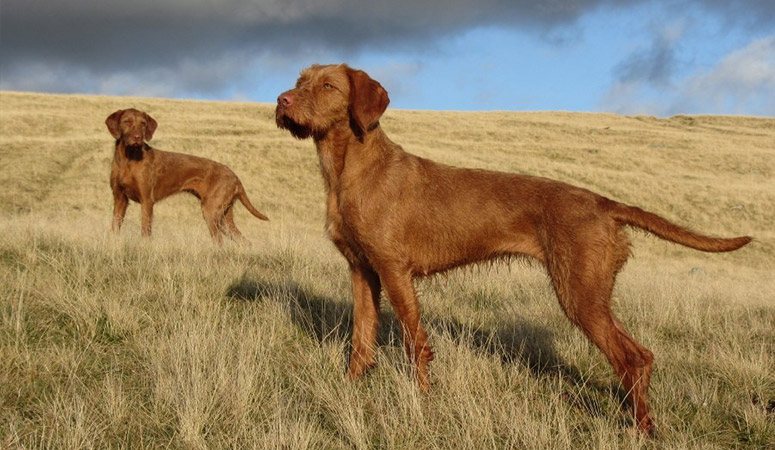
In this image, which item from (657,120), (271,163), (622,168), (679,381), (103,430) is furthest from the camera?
(657,120)

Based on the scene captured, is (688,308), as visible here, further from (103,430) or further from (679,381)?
(103,430)

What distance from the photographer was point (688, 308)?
5.62 m

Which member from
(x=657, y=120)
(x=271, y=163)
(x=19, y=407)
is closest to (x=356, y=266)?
(x=19, y=407)

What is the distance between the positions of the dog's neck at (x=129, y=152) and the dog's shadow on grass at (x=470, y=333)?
4.26m

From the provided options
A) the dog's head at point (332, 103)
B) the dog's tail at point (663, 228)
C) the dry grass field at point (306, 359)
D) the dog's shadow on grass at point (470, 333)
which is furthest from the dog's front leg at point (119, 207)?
the dog's tail at point (663, 228)

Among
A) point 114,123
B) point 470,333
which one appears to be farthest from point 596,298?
point 114,123

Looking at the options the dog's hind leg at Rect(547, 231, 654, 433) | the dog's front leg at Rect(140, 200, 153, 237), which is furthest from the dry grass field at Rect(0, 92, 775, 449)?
the dog's front leg at Rect(140, 200, 153, 237)

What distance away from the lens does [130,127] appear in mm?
8914

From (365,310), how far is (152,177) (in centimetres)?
644

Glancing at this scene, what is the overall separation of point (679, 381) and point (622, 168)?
1084 inches

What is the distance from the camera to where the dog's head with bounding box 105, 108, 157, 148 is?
8.82 metres

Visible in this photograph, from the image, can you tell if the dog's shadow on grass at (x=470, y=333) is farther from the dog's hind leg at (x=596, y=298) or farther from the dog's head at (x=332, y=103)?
the dog's head at (x=332, y=103)

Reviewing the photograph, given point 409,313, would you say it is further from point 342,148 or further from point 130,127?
point 130,127

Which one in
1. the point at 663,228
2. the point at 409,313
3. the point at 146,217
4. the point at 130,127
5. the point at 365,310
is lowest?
the point at 146,217
